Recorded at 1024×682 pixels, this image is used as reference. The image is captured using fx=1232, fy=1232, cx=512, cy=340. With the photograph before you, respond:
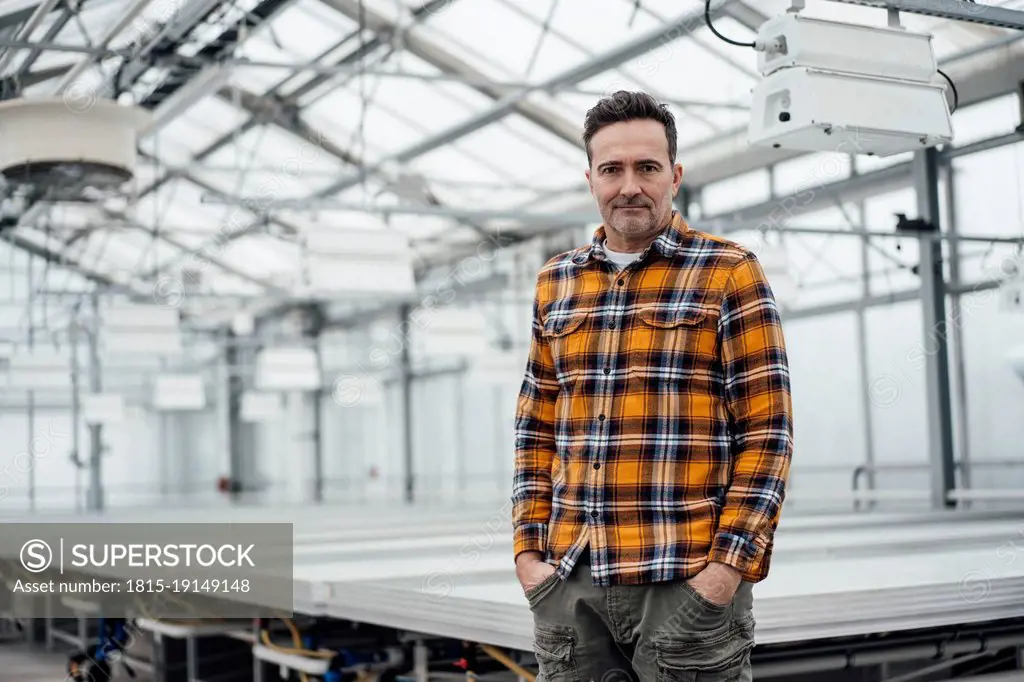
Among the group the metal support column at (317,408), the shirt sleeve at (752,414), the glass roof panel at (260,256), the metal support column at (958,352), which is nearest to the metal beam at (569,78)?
the metal support column at (958,352)

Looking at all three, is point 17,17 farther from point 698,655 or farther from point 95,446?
point 698,655

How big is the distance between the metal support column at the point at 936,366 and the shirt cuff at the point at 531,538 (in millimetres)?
7557

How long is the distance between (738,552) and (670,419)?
22 centimetres

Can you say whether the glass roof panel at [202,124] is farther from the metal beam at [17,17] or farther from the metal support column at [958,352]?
the metal support column at [958,352]

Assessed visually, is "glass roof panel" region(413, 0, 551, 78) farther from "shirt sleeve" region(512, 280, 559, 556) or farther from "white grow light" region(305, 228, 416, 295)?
"shirt sleeve" region(512, 280, 559, 556)

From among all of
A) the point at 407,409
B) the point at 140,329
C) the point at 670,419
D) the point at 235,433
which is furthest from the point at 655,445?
the point at 235,433

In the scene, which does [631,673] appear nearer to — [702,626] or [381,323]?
[702,626]

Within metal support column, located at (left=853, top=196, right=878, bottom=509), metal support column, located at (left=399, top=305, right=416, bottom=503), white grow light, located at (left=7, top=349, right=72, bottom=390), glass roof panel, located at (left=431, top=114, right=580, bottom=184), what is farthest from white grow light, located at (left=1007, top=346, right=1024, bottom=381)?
metal support column, located at (left=399, top=305, right=416, bottom=503)

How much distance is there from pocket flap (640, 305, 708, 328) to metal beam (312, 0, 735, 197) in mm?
5329

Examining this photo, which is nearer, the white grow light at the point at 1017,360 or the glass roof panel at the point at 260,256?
the white grow light at the point at 1017,360

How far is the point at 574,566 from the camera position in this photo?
1.83 meters

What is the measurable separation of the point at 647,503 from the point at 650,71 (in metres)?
8.70

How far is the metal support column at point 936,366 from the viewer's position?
896 centimetres

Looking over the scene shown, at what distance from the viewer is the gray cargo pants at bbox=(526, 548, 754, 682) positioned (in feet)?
5.71
